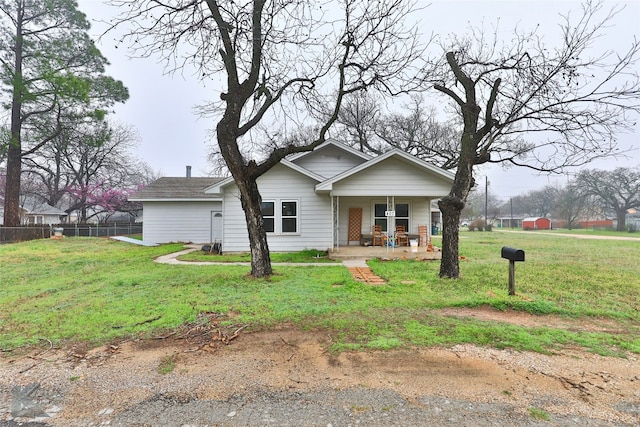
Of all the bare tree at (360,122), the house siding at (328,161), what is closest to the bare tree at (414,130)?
the bare tree at (360,122)

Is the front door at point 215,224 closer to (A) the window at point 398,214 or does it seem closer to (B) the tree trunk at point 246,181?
(A) the window at point 398,214

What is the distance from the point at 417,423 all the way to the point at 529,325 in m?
3.40

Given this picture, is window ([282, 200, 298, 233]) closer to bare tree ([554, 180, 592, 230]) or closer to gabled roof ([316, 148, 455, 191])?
gabled roof ([316, 148, 455, 191])

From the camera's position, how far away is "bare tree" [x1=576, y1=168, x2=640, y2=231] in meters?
46.3

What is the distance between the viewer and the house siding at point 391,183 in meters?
12.7

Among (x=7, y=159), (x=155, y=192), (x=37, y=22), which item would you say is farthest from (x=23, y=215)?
(x=155, y=192)

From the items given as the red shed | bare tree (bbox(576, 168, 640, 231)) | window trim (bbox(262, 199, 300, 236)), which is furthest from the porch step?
the red shed

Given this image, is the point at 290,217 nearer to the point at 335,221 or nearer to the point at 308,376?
the point at 335,221

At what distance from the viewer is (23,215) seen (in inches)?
1534

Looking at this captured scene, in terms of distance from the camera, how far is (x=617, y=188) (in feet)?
155

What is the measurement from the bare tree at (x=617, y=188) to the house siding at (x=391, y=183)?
46.3 meters

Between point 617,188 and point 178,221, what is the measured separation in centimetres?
5911

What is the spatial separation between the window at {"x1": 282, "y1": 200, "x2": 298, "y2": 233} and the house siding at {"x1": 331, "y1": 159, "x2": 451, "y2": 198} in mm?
2099

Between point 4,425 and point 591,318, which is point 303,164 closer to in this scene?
point 591,318
